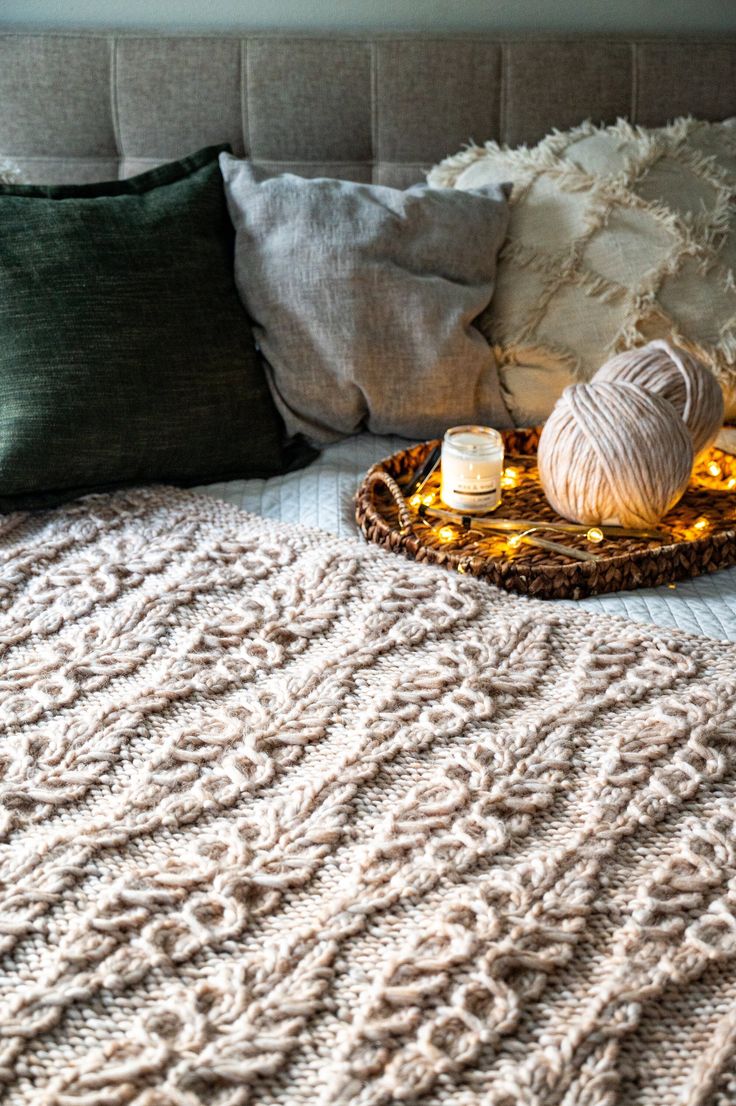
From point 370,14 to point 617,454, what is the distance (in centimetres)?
106

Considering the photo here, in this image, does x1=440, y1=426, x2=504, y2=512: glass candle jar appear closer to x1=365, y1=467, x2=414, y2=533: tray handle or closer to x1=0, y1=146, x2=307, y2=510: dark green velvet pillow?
x1=365, y1=467, x2=414, y2=533: tray handle

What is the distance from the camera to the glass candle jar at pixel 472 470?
128 centimetres

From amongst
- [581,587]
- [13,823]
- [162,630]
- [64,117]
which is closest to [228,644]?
[162,630]

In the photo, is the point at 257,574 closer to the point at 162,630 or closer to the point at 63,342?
the point at 162,630

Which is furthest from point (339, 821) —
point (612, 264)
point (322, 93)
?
point (322, 93)

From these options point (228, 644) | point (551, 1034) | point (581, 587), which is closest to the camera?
point (551, 1034)

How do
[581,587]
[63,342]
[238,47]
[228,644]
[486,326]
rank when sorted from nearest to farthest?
1. [228,644]
2. [581,587]
3. [63,342]
4. [486,326]
5. [238,47]

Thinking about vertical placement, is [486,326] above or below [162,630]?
above

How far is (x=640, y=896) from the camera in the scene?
30.4 inches

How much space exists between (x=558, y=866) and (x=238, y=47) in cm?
145

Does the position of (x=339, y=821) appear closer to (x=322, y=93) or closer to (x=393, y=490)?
(x=393, y=490)

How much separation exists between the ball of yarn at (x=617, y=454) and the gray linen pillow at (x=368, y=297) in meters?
0.27

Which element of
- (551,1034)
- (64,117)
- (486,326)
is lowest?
(551,1034)

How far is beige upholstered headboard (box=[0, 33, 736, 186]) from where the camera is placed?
171 centimetres
